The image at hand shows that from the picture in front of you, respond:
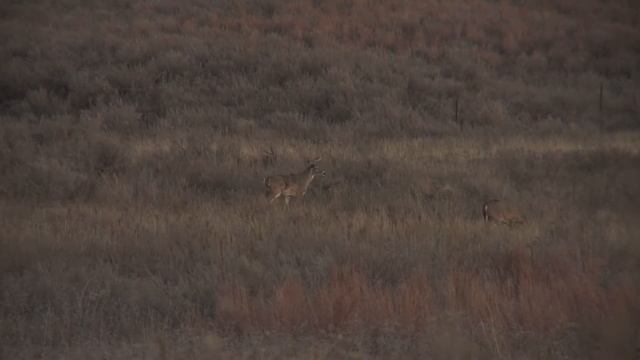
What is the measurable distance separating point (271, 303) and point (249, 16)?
2571cm

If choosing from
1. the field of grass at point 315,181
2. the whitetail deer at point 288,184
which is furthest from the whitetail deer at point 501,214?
the whitetail deer at point 288,184

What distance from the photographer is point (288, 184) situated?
42.4 feet

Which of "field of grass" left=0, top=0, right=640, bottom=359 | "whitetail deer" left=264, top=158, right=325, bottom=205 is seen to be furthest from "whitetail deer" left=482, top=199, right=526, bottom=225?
"whitetail deer" left=264, top=158, right=325, bottom=205

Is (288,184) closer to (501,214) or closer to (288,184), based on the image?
(288,184)

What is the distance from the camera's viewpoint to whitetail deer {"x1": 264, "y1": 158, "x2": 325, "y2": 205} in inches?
504

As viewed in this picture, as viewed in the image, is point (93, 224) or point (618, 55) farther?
point (618, 55)

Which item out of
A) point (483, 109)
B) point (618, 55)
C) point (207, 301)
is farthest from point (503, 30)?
point (207, 301)

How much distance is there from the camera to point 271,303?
7078mm

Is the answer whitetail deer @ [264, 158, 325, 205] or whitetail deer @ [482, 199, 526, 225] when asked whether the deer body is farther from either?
whitetail deer @ [482, 199, 526, 225]

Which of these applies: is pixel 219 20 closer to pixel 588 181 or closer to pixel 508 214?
pixel 588 181

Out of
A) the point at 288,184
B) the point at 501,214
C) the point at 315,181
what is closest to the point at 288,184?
the point at 288,184

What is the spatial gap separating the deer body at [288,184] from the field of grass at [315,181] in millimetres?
365

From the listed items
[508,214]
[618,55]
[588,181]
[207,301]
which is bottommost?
[618,55]

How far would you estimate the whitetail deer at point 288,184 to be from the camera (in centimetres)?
1281
